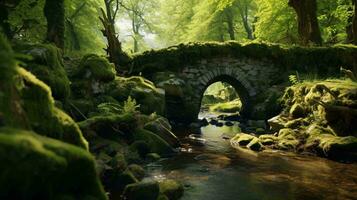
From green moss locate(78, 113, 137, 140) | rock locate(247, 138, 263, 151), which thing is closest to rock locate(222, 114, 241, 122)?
rock locate(247, 138, 263, 151)

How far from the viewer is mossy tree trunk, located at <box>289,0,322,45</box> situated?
21.4 m

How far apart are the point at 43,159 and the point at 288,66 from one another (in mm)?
20551

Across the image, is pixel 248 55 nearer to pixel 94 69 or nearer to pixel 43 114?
pixel 94 69

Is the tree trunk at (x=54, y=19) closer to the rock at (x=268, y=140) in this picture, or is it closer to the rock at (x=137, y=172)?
the rock at (x=268, y=140)

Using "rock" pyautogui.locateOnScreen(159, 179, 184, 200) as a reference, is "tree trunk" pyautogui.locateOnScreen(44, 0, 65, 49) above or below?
above

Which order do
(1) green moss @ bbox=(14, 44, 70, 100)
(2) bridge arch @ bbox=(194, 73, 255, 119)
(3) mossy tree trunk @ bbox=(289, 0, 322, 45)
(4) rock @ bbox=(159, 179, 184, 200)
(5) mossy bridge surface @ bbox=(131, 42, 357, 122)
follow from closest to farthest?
(4) rock @ bbox=(159, 179, 184, 200) → (1) green moss @ bbox=(14, 44, 70, 100) → (3) mossy tree trunk @ bbox=(289, 0, 322, 45) → (5) mossy bridge surface @ bbox=(131, 42, 357, 122) → (2) bridge arch @ bbox=(194, 73, 255, 119)

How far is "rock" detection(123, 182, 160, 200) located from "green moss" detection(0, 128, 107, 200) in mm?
3416

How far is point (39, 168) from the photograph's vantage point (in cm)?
352

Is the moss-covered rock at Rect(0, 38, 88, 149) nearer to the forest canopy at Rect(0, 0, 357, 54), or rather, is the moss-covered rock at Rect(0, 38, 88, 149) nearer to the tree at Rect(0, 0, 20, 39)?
the forest canopy at Rect(0, 0, 357, 54)

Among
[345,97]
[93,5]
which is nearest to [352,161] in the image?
[345,97]

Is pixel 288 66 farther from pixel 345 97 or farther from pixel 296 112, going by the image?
pixel 345 97

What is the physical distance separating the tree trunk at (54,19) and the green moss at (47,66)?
7.61 m

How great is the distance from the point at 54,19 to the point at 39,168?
15087 mm

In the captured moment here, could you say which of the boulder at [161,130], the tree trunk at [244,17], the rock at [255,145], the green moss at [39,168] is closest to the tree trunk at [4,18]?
the boulder at [161,130]
